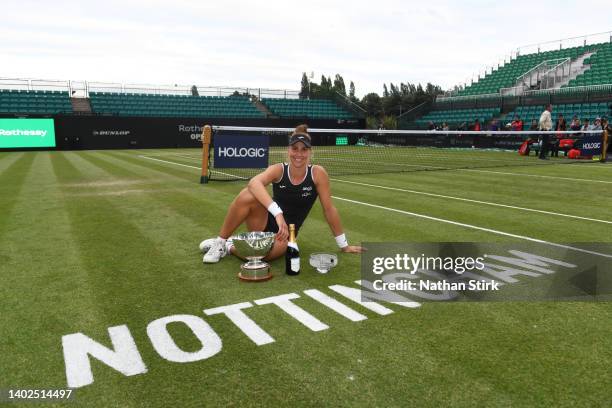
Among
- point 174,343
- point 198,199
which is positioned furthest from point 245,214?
point 198,199

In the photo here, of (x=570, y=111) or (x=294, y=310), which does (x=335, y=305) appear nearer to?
(x=294, y=310)

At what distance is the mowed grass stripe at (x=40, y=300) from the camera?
3020mm

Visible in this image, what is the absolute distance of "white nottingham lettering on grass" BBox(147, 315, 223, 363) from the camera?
3135mm

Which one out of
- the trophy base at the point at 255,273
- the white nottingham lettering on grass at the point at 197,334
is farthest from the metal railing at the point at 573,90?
the trophy base at the point at 255,273

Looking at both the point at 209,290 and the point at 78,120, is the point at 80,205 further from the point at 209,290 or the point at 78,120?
the point at 78,120

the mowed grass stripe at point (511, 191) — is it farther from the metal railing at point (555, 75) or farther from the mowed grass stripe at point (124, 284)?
the metal railing at point (555, 75)

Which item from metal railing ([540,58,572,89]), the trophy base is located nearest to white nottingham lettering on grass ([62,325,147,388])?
the trophy base

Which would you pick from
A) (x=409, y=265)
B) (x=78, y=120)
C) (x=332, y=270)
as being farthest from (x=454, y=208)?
(x=78, y=120)

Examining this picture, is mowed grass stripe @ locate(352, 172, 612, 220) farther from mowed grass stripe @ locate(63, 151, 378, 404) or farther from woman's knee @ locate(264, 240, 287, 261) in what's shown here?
mowed grass stripe @ locate(63, 151, 378, 404)

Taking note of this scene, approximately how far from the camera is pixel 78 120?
33.4 m

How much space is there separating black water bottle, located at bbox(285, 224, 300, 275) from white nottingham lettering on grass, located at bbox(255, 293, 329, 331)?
0.53 metres

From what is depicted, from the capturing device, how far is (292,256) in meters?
4.79

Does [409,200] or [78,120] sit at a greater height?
[78,120]

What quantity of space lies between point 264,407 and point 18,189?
Answer: 1199 cm
